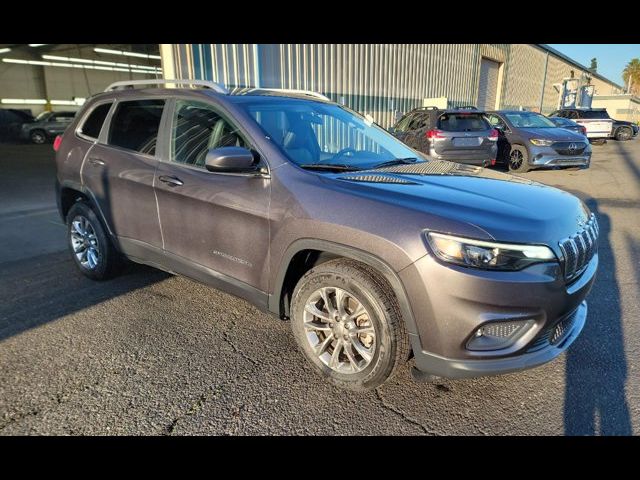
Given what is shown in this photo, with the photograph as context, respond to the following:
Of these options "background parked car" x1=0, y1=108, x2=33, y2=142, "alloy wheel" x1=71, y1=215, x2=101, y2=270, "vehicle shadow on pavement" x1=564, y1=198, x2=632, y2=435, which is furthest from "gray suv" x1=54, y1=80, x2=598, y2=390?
"background parked car" x1=0, y1=108, x2=33, y2=142

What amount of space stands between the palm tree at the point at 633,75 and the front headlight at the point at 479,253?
120 meters

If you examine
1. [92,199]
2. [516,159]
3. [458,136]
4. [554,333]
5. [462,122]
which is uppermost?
[462,122]

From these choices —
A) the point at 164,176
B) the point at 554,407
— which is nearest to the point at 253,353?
the point at 164,176

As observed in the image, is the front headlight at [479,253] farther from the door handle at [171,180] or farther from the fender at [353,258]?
the door handle at [171,180]

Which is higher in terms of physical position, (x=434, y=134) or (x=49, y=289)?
(x=434, y=134)

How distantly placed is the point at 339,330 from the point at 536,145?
10146 mm

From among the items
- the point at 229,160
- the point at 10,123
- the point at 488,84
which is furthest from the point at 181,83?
the point at 488,84

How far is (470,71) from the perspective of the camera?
22453 millimetres

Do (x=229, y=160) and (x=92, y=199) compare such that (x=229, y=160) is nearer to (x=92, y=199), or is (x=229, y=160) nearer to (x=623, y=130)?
(x=92, y=199)

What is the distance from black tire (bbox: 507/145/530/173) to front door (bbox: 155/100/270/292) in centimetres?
990

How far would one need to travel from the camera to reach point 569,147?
10.4 m

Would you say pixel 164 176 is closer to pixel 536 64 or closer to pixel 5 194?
pixel 5 194

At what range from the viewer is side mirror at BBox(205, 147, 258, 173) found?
8.41ft
